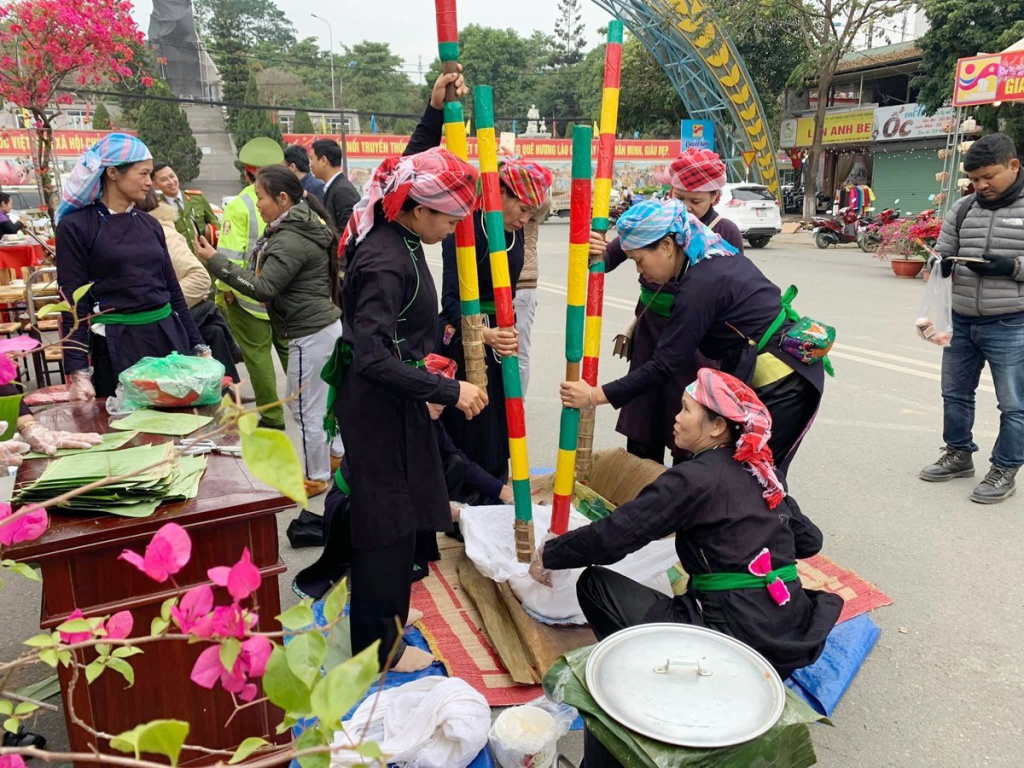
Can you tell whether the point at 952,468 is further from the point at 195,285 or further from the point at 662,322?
the point at 195,285

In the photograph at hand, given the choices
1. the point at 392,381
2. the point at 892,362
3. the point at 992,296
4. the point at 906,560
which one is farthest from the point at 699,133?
the point at 392,381

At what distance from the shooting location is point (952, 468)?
154 inches

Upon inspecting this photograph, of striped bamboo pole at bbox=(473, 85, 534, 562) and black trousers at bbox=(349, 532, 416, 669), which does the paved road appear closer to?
black trousers at bbox=(349, 532, 416, 669)

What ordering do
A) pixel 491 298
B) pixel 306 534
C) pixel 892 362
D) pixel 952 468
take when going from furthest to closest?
pixel 892 362 < pixel 952 468 < pixel 306 534 < pixel 491 298

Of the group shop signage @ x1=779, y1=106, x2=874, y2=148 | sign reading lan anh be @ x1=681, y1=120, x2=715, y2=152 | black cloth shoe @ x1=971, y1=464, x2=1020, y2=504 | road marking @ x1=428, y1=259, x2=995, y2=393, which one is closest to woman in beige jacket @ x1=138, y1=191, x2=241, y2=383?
black cloth shoe @ x1=971, y1=464, x2=1020, y2=504

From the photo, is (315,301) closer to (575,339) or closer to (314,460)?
(314,460)

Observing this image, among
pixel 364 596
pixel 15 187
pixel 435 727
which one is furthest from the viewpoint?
pixel 15 187

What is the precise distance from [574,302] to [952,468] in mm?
2531

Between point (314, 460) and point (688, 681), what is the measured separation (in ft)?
8.36

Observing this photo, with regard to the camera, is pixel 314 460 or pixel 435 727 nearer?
pixel 435 727

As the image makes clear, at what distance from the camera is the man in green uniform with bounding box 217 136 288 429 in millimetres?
4273

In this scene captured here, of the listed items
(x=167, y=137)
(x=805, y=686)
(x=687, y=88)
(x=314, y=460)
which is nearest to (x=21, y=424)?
(x=314, y=460)

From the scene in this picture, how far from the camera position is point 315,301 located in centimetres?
367

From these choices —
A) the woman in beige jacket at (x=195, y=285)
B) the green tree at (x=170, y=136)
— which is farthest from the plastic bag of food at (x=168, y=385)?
the green tree at (x=170, y=136)
